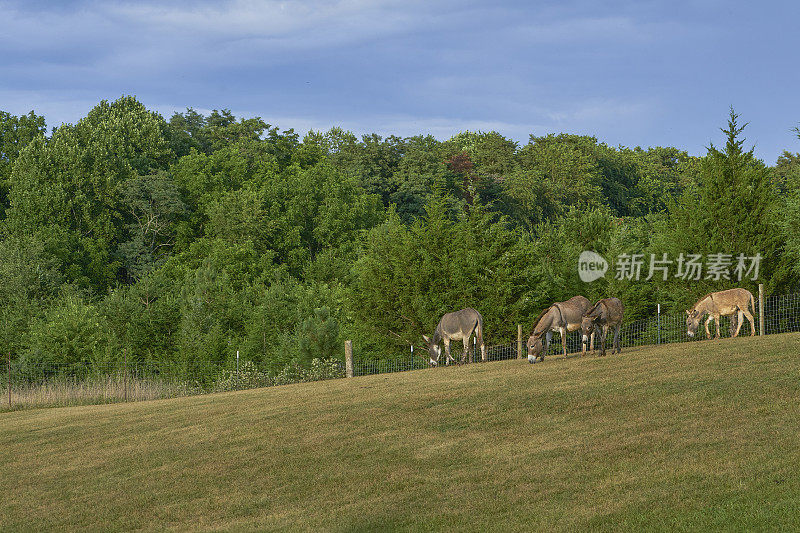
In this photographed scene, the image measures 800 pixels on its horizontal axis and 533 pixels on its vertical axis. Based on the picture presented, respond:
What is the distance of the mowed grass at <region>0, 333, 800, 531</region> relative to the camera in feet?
35.0

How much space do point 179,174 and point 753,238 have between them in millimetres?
65533

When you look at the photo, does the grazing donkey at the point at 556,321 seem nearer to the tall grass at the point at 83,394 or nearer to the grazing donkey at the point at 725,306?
the grazing donkey at the point at 725,306

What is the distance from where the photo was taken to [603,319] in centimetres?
2573

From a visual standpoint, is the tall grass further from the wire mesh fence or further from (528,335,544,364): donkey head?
(528,335,544,364): donkey head

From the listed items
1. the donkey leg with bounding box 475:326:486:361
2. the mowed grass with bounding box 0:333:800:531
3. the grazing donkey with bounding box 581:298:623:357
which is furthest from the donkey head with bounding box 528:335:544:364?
the donkey leg with bounding box 475:326:486:361

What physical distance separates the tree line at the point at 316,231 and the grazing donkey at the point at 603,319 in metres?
14.6

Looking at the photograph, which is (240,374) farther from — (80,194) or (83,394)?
(80,194)

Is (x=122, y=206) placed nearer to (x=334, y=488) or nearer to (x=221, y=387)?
(x=221, y=387)

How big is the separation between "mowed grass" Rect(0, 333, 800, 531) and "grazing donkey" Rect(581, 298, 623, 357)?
317cm

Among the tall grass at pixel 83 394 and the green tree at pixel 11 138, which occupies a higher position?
the green tree at pixel 11 138

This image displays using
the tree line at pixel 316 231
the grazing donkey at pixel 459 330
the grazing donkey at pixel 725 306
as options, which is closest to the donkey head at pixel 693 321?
the grazing donkey at pixel 725 306

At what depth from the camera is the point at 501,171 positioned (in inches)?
3991

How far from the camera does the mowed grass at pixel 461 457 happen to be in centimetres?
1067

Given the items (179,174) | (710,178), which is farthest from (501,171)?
(710,178)
